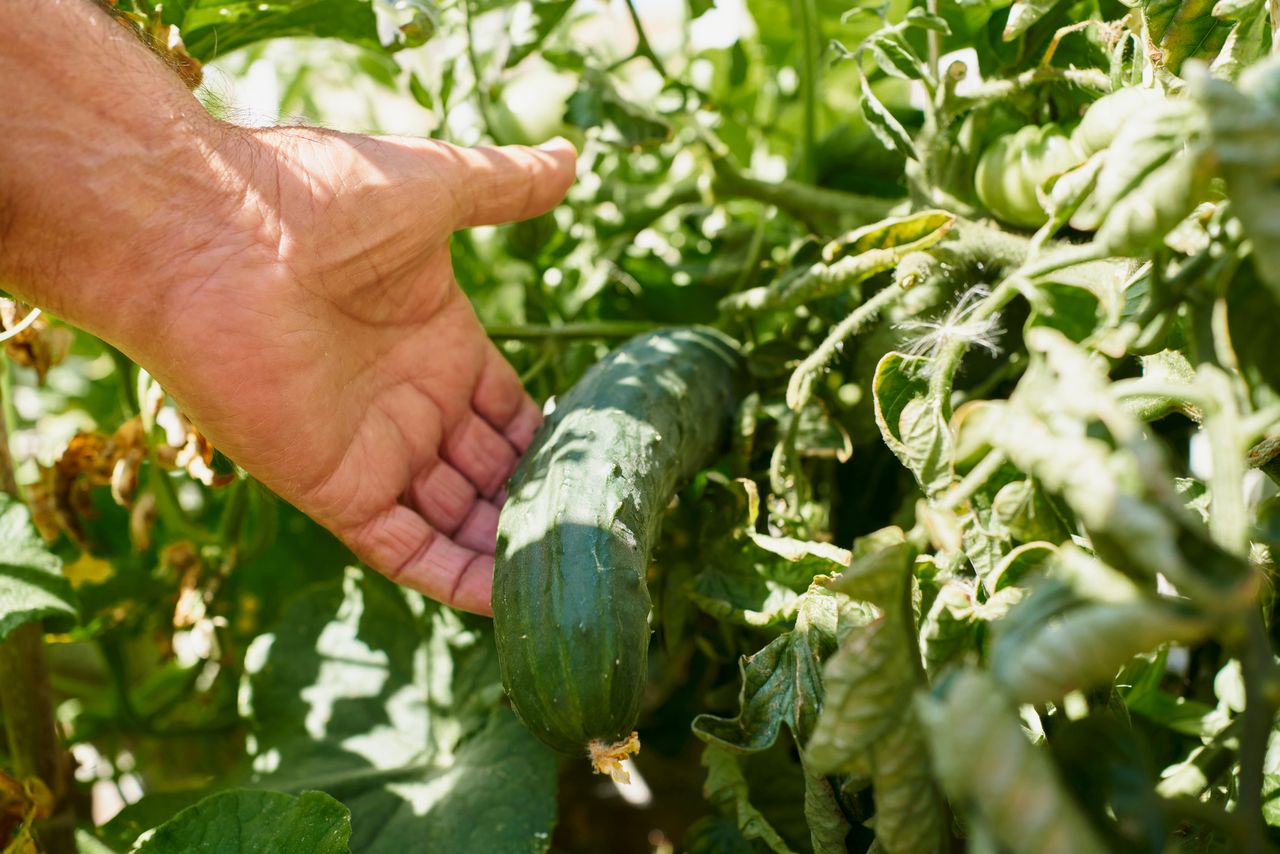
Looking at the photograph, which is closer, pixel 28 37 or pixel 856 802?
pixel 856 802

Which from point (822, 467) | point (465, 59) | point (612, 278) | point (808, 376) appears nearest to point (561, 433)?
point (808, 376)

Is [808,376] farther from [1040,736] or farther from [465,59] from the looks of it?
[465,59]

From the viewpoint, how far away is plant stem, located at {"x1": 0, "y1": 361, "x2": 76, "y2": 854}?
112 centimetres

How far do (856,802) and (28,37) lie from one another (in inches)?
40.4

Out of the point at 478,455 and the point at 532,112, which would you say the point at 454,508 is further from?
the point at 532,112

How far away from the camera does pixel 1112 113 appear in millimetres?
824

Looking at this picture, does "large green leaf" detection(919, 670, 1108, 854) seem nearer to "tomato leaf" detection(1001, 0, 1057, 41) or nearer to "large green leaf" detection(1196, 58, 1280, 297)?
"large green leaf" detection(1196, 58, 1280, 297)

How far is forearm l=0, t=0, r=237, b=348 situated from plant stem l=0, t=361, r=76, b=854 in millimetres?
265

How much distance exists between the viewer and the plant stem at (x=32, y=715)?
1115mm

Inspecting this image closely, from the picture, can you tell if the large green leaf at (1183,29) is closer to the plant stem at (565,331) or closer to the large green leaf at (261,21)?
the plant stem at (565,331)

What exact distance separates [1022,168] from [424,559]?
765 mm

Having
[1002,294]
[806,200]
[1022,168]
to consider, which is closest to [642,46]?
[806,200]

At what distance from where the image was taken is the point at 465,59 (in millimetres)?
1528

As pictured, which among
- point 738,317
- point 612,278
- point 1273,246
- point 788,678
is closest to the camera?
point 1273,246
